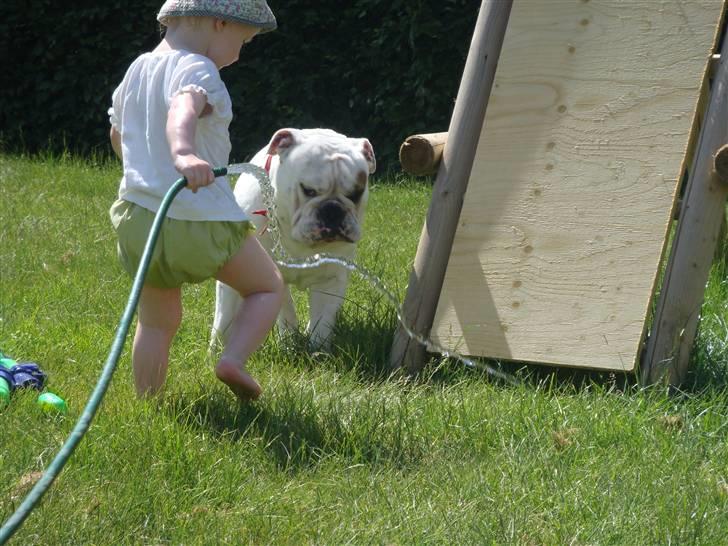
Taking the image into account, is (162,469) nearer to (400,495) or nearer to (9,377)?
(400,495)

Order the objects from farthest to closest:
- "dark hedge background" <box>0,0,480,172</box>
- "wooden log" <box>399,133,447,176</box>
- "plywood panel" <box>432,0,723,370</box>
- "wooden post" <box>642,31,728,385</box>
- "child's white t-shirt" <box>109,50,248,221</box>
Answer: "dark hedge background" <box>0,0,480,172</box> → "wooden log" <box>399,133,447,176</box> → "plywood panel" <box>432,0,723,370</box> → "wooden post" <box>642,31,728,385</box> → "child's white t-shirt" <box>109,50,248,221</box>

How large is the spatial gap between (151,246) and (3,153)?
315 inches

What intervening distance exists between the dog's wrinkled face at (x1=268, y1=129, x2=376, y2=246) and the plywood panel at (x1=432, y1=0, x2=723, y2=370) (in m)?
0.44

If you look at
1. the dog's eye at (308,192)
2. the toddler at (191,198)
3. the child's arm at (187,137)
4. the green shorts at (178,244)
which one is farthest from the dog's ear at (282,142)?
the child's arm at (187,137)

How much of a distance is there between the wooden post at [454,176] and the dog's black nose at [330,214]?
1.11ft

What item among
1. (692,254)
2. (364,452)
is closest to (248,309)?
(364,452)

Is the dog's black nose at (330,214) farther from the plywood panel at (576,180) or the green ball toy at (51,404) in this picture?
the green ball toy at (51,404)

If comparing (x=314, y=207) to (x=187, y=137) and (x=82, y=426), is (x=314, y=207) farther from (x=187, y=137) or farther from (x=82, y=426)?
(x=82, y=426)

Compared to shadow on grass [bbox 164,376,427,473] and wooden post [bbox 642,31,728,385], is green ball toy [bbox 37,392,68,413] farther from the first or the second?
wooden post [bbox 642,31,728,385]

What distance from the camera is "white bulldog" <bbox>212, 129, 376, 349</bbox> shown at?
4.46 meters

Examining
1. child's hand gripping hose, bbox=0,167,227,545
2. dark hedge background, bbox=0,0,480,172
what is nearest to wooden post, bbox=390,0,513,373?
child's hand gripping hose, bbox=0,167,227,545

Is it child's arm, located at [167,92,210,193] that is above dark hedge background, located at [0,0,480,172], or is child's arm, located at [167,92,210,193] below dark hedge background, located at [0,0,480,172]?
above

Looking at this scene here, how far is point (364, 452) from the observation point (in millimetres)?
3512

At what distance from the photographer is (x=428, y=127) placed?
32.8 ft
